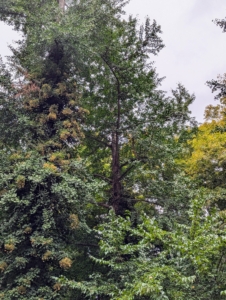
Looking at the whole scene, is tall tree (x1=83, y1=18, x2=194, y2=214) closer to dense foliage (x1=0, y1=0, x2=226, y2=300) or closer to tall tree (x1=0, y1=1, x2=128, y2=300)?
dense foliage (x1=0, y1=0, x2=226, y2=300)

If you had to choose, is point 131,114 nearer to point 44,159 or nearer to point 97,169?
point 97,169

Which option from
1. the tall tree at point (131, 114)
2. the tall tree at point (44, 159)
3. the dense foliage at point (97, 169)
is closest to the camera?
the dense foliage at point (97, 169)

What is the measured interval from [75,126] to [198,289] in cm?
425

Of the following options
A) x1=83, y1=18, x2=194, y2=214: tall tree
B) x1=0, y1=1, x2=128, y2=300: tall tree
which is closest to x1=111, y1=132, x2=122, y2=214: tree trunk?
x1=83, y1=18, x2=194, y2=214: tall tree

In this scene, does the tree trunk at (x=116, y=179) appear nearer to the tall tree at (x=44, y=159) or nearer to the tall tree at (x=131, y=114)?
the tall tree at (x=131, y=114)

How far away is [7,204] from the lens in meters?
5.77

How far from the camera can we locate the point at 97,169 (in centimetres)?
923

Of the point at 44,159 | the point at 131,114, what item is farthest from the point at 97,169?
the point at 44,159

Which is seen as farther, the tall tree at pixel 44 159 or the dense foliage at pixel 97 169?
the tall tree at pixel 44 159

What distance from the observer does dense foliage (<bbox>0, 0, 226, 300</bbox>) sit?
171 inches

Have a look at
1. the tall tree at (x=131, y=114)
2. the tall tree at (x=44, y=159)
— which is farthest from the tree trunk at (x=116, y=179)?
the tall tree at (x=44, y=159)

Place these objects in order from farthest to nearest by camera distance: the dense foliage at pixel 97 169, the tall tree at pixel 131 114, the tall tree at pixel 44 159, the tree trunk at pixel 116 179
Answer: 1. the tree trunk at pixel 116 179
2. the tall tree at pixel 131 114
3. the tall tree at pixel 44 159
4. the dense foliage at pixel 97 169

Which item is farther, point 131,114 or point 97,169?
point 97,169

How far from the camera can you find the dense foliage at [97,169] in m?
4.35
